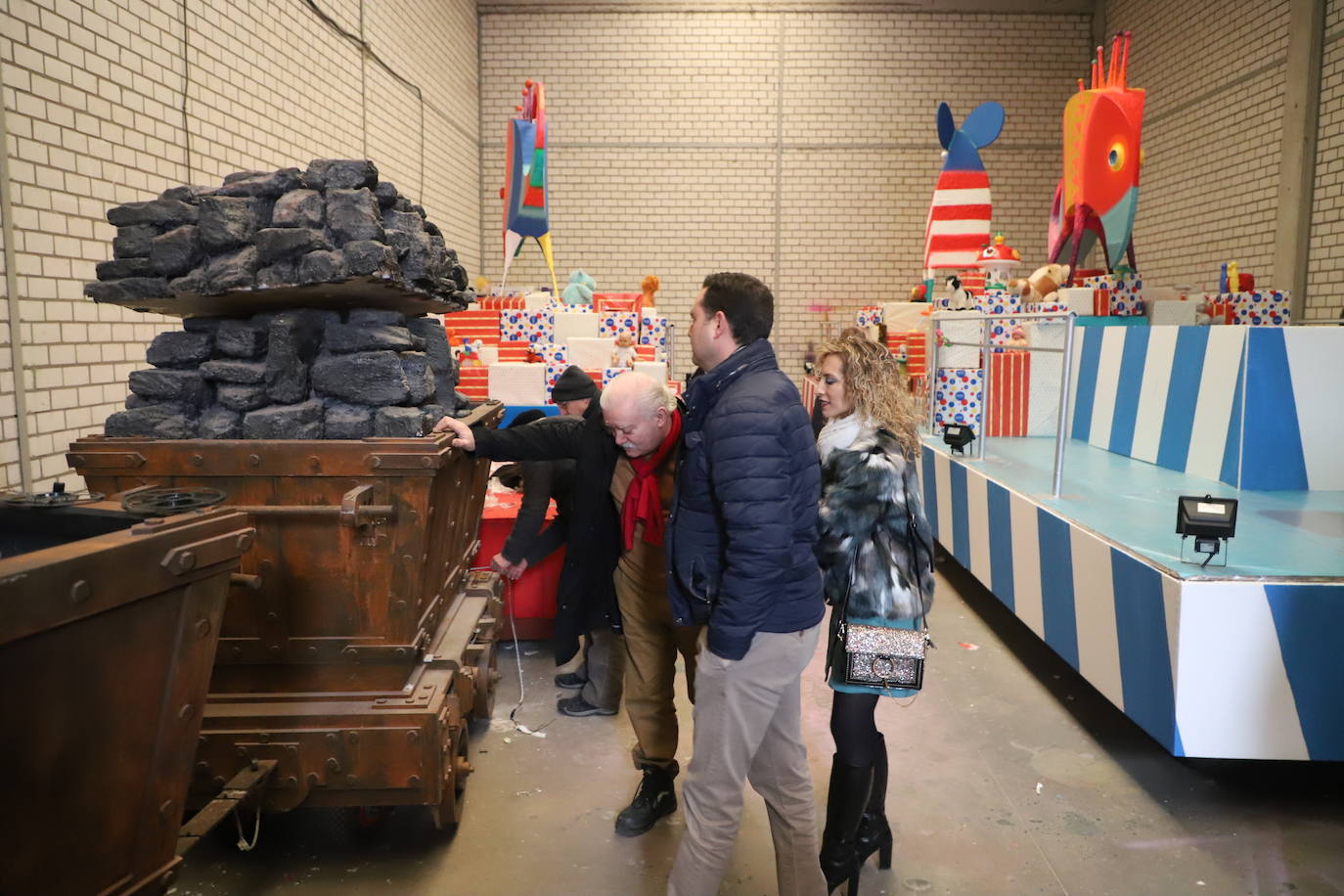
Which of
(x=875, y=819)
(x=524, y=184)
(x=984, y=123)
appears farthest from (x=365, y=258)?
(x=984, y=123)

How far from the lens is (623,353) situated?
6.34m

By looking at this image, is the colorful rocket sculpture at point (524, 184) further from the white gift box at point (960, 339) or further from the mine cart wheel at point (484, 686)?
the mine cart wheel at point (484, 686)

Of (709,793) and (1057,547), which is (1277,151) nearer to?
(1057,547)

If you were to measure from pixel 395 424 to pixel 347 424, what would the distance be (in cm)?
13

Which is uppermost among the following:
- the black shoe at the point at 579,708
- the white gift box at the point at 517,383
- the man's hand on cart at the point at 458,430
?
the white gift box at the point at 517,383

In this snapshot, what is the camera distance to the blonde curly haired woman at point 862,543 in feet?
7.32

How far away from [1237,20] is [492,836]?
9.55 m

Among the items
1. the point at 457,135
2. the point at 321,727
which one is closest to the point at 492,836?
the point at 321,727

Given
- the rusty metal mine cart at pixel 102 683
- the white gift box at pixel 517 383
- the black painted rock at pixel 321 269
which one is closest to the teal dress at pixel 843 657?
the rusty metal mine cart at pixel 102 683

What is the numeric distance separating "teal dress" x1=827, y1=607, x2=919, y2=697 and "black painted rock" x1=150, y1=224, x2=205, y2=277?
1.94 metres

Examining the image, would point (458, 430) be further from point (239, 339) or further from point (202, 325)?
point (202, 325)

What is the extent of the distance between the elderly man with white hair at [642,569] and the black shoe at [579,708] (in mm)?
777

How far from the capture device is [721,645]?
1905mm

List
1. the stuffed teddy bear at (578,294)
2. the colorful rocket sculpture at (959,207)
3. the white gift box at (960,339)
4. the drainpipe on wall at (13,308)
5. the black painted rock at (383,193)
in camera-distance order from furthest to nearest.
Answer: the stuffed teddy bear at (578,294)
the colorful rocket sculpture at (959,207)
the white gift box at (960,339)
the drainpipe on wall at (13,308)
the black painted rock at (383,193)
